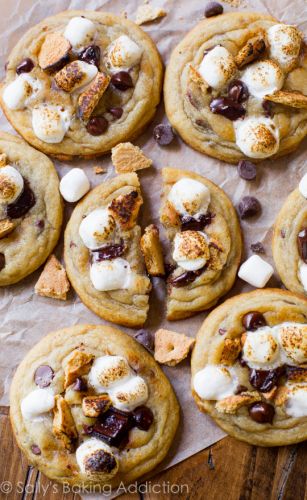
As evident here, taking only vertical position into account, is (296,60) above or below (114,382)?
above

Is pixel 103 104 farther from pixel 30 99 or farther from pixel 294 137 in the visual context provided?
pixel 294 137

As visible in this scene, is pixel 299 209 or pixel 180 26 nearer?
pixel 299 209

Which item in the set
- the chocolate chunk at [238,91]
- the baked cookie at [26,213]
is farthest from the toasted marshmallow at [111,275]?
the chocolate chunk at [238,91]

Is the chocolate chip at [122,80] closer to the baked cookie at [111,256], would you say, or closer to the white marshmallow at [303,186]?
the baked cookie at [111,256]

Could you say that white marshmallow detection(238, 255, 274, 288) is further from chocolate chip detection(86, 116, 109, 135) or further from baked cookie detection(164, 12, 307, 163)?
chocolate chip detection(86, 116, 109, 135)

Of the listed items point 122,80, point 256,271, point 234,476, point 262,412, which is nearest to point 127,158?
point 122,80

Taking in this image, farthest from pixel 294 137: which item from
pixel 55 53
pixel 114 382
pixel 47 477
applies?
pixel 47 477

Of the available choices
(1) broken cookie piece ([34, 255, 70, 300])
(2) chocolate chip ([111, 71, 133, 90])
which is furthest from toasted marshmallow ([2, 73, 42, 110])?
(1) broken cookie piece ([34, 255, 70, 300])
